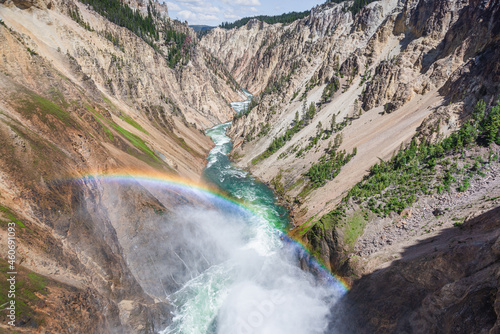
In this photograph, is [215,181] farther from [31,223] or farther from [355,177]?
[31,223]

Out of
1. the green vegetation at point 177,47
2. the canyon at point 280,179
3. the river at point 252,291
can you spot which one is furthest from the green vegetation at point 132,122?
the green vegetation at point 177,47

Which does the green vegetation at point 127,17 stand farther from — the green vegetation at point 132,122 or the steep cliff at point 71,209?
the green vegetation at point 132,122

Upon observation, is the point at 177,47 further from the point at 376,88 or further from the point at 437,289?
the point at 437,289

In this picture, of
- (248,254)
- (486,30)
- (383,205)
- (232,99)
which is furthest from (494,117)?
(232,99)

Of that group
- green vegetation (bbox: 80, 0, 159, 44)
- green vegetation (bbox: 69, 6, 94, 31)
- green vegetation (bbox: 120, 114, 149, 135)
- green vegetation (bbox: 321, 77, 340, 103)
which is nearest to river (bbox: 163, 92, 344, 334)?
green vegetation (bbox: 120, 114, 149, 135)

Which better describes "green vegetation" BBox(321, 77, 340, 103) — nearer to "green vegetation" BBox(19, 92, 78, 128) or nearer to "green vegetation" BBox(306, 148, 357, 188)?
"green vegetation" BBox(306, 148, 357, 188)

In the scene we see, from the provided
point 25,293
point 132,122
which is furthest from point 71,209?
point 132,122
